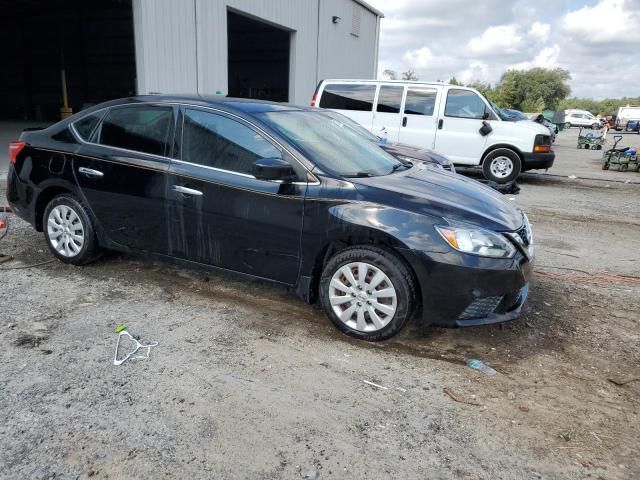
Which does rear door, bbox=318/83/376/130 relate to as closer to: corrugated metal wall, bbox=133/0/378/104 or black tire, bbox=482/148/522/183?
black tire, bbox=482/148/522/183

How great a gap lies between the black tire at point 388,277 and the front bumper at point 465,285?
8cm

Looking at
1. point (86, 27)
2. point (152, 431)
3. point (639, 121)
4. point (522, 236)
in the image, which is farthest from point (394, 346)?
point (639, 121)

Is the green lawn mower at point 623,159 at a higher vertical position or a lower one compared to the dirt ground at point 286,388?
higher

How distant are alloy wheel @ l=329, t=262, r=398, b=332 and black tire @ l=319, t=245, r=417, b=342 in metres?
0.02

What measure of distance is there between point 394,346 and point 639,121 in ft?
158

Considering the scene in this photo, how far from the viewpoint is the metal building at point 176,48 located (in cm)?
1118

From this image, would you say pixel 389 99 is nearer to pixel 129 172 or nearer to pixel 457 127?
pixel 457 127

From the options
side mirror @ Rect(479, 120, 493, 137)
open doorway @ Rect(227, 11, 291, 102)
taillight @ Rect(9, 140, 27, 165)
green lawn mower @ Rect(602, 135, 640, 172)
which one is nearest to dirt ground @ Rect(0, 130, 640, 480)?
taillight @ Rect(9, 140, 27, 165)

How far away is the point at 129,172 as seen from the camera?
4.24 meters

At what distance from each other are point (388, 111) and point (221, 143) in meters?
7.70

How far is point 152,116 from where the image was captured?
169 inches

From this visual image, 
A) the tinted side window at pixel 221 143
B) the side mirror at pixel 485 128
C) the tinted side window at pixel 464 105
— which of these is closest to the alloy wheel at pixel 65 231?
the tinted side window at pixel 221 143

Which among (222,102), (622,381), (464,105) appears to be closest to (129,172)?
(222,102)

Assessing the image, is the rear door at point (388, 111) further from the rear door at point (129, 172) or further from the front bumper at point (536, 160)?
the rear door at point (129, 172)
